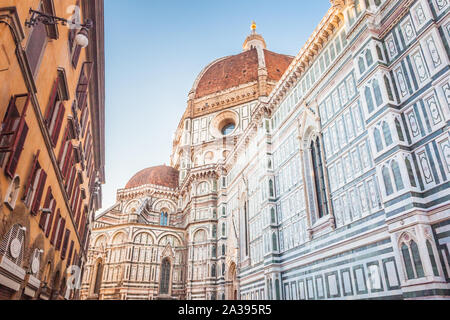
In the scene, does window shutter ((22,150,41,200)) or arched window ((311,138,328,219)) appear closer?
window shutter ((22,150,41,200))

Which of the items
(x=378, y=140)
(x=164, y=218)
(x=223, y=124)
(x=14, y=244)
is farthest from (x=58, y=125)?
(x=164, y=218)

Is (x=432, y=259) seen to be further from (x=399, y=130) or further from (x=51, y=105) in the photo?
(x=51, y=105)

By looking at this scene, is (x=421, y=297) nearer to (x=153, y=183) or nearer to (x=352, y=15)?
(x=352, y=15)

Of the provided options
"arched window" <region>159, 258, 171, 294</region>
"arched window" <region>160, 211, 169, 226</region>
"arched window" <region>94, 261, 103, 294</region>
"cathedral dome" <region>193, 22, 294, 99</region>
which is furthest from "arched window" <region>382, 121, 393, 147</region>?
"arched window" <region>160, 211, 169, 226</region>

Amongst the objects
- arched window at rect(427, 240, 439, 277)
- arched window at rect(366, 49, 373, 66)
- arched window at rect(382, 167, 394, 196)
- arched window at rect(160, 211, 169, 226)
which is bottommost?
arched window at rect(427, 240, 439, 277)

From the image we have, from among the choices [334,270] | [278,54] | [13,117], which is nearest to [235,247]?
[334,270]

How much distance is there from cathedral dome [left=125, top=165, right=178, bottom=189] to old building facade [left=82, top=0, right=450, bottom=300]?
29.5 ft

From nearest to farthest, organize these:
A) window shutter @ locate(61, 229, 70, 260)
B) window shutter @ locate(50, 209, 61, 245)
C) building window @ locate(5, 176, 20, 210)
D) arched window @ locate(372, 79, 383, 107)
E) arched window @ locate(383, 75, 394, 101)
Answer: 1. building window @ locate(5, 176, 20, 210)
2. arched window @ locate(383, 75, 394, 101)
3. arched window @ locate(372, 79, 383, 107)
4. window shutter @ locate(50, 209, 61, 245)
5. window shutter @ locate(61, 229, 70, 260)

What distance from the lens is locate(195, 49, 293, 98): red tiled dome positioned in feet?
126

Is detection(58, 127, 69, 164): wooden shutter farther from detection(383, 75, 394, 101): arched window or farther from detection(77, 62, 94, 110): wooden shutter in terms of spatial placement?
detection(383, 75, 394, 101): arched window

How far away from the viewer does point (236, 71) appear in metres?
40.0

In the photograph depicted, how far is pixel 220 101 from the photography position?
3631 cm

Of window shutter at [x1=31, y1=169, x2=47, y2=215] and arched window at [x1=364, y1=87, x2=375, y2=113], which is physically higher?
arched window at [x1=364, y1=87, x2=375, y2=113]

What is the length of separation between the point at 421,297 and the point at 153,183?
32.5 m
